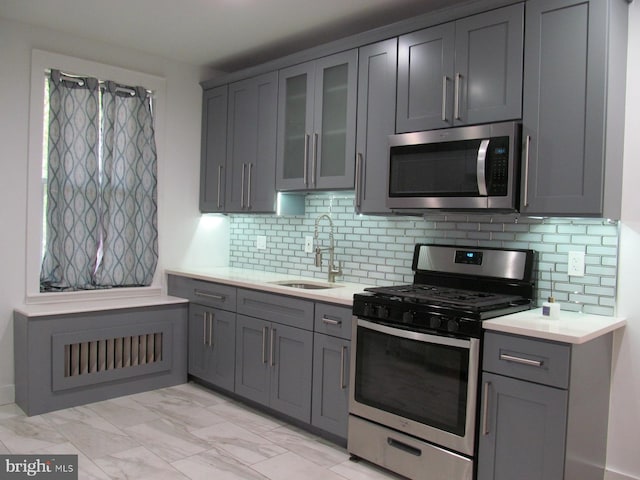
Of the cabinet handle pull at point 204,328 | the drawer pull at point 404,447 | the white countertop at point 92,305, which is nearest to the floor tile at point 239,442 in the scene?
the drawer pull at point 404,447

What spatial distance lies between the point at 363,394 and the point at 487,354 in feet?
2.46

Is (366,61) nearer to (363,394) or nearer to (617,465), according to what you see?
(363,394)

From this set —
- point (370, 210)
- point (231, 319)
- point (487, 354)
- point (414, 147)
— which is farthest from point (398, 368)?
point (231, 319)

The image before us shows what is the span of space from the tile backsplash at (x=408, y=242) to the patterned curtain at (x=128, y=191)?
0.82 metres

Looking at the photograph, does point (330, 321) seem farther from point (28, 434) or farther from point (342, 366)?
point (28, 434)

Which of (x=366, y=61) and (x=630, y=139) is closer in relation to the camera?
(x=630, y=139)

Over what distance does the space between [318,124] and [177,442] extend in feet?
6.84

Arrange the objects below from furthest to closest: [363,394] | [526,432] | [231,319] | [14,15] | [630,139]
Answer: [231,319] < [14,15] < [363,394] < [630,139] < [526,432]

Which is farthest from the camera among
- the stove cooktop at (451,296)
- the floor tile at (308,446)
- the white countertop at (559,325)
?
the floor tile at (308,446)

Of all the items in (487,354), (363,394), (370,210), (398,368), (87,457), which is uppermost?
(370,210)

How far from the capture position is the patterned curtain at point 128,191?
12.7 ft

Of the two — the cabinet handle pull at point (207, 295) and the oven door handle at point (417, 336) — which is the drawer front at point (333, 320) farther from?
the cabinet handle pull at point (207, 295)

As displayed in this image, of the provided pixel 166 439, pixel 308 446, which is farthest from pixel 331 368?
pixel 166 439

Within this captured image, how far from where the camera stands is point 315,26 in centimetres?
340
